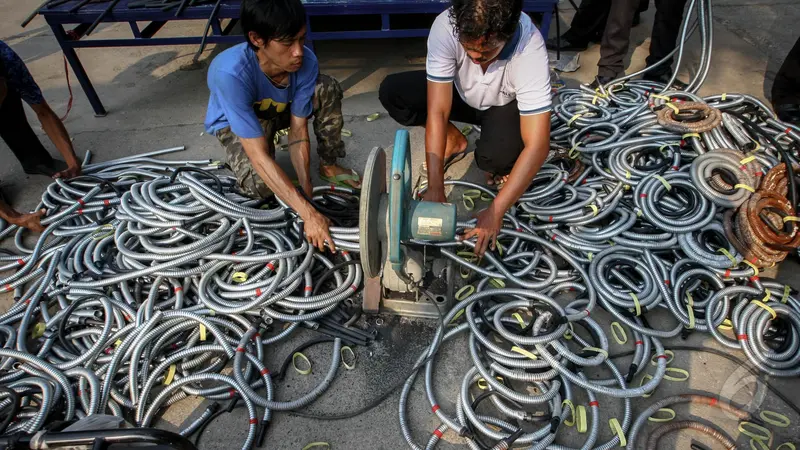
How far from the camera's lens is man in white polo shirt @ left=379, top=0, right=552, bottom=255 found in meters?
1.81

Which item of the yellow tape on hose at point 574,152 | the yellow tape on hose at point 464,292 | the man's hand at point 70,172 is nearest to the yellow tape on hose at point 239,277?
A: the yellow tape on hose at point 464,292

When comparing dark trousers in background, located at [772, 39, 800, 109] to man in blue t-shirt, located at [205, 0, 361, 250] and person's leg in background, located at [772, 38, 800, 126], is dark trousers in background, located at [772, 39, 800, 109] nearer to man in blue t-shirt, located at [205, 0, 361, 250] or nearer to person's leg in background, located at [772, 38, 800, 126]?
person's leg in background, located at [772, 38, 800, 126]

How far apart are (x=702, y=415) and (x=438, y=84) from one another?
203 centimetres

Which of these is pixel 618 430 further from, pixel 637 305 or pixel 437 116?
pixel 437 116

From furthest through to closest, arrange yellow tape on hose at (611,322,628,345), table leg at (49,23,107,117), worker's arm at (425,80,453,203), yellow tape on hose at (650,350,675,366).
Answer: table leg at (49,23,107,117), worker's arm at (425,80,453,203), yellow tape on hose at (611,322,628,345), yellow tape on hose at (650,350,675,366)

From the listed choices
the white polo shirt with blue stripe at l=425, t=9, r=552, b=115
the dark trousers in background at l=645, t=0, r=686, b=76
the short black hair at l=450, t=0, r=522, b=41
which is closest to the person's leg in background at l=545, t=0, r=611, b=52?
the dark trousers in background at l=645, t=0, r=686, b=76

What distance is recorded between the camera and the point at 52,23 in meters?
3.71

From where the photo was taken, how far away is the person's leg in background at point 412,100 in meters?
2.94

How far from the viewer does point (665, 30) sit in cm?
390

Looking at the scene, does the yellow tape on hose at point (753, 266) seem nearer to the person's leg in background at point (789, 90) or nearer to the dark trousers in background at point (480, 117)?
the dark trousers in background at point (480, 117)

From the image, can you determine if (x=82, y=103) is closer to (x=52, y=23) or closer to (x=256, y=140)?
(x=52, y=23)

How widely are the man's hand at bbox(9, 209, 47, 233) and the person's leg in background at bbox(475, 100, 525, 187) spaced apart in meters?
2.97

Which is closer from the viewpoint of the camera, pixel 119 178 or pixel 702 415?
pixel 702 415

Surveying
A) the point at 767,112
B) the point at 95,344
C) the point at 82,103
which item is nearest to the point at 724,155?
the point at 767,112
